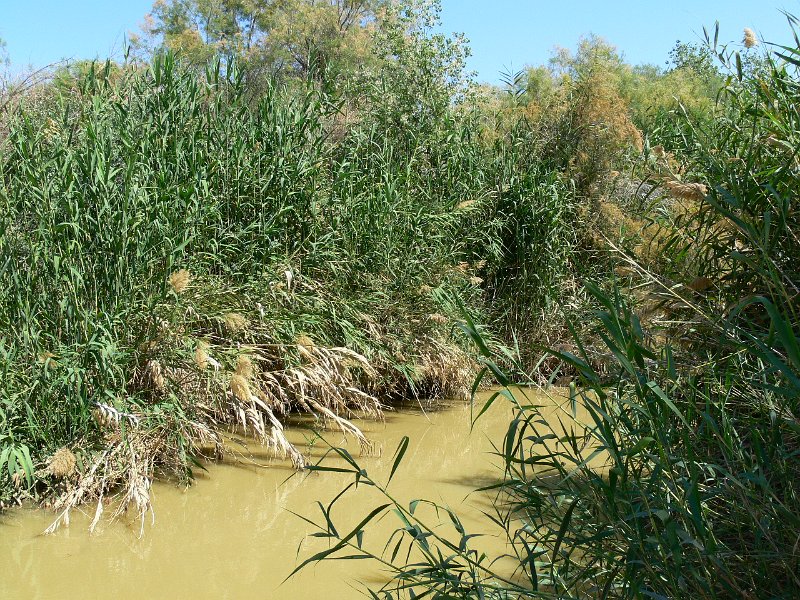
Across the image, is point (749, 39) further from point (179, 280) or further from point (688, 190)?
point (179, 280)

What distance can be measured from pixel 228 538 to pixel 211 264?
2530 mm

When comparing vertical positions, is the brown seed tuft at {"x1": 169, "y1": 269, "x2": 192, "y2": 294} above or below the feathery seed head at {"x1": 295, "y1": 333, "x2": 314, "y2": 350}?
above

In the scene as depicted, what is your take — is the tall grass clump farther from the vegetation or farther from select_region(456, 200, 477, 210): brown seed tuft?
select_region(456, 200, 477, 210): brown seed tuft

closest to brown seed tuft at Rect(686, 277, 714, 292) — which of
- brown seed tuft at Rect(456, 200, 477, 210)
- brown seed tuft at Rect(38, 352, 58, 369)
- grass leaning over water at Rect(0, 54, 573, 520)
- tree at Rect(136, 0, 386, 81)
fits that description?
grass leaning over water at Rect(0, 54, 573, 520)

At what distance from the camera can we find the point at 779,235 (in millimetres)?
3975

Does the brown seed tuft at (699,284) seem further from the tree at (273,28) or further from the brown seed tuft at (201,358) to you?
the tree at (273,28)

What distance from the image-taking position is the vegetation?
10.1 ft

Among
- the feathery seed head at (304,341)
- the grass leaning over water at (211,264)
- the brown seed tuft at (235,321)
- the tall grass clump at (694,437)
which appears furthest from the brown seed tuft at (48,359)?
the tall grass clump at (694,437)

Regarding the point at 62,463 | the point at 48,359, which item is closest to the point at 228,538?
the point at 62,463

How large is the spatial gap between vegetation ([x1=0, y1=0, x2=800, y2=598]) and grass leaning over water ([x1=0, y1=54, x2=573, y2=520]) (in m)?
0.03

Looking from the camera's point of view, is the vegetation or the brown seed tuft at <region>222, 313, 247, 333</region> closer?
the vegetation

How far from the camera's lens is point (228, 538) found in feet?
19.6

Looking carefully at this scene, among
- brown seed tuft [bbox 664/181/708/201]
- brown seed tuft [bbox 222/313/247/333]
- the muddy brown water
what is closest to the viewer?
brown seed tuft [bbox 664/181/708/201]

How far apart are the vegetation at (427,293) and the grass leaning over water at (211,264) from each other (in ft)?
0.11
